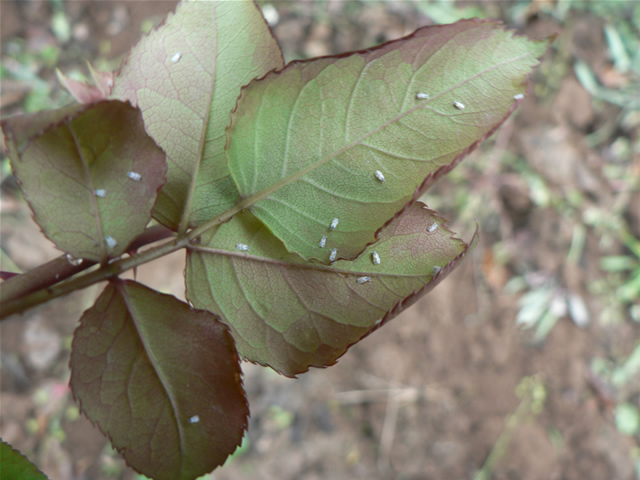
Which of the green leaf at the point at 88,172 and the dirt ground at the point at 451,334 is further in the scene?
the dirt ground at the point at 451,334

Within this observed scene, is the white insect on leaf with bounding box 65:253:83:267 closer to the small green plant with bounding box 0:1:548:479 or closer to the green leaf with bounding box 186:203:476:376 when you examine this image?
the small green plant with bounding box 0:1:548:479

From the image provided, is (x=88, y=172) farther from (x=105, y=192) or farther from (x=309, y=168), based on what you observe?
(x=309, y=168)

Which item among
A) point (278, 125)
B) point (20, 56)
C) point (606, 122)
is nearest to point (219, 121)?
point (278, 125)

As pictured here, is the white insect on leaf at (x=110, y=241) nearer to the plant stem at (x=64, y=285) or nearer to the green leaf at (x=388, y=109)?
the plant stem at (x=64, y=285)

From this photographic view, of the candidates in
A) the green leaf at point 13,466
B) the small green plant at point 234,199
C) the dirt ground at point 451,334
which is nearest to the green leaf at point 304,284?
the small green plant at point 234,199

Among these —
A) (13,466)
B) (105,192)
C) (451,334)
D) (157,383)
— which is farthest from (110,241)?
(451,334)

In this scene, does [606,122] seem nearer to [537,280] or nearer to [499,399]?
[537,280]
